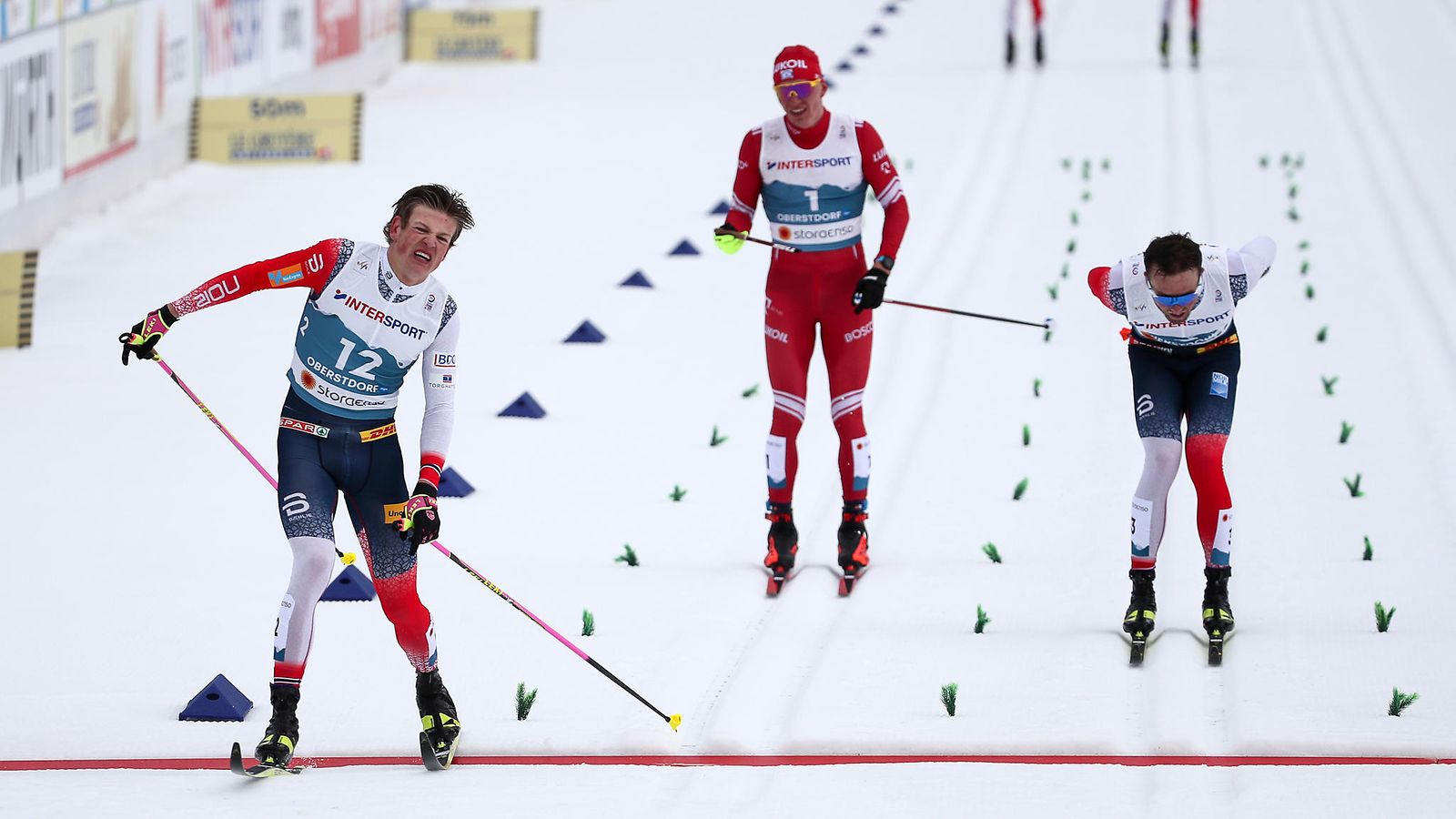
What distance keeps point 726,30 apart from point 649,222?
8.83 meters

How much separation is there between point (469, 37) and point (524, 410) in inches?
483

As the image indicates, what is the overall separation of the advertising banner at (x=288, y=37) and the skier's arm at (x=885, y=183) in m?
11.1

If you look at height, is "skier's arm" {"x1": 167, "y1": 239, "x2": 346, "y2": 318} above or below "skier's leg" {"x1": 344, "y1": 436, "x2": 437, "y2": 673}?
above

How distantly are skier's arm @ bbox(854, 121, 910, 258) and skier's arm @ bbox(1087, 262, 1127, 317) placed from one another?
38.7 inches

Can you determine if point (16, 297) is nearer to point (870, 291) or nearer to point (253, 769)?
point (870, 291)

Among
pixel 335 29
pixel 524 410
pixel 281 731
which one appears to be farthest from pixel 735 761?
pixel 335 29

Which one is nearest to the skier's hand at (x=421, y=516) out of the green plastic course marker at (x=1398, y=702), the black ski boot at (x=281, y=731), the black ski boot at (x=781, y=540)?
the black ski boot at (x=281, y=731)

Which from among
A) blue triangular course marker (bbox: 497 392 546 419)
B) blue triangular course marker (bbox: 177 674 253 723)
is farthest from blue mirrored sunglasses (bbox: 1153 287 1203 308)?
blue triangular course marker (bbox: 497 392 546 419)

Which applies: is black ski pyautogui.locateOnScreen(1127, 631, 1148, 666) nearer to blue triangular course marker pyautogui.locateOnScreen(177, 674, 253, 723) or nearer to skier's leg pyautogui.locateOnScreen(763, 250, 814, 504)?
skier's leg pyautogui.locateOnScreen(763, 250, 814, 504)

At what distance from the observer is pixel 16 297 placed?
10359 millimetres

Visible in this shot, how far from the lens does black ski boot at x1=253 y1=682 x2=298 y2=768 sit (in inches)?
205

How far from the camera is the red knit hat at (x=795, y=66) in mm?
6816

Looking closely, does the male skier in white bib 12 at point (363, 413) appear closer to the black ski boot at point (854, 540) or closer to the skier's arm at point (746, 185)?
the skier's arm at point (746, 185)

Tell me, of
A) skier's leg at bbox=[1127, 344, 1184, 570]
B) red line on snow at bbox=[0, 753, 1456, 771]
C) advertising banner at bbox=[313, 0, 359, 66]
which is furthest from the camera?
advertising banner at bbox=[313, 0, 359, 66]
